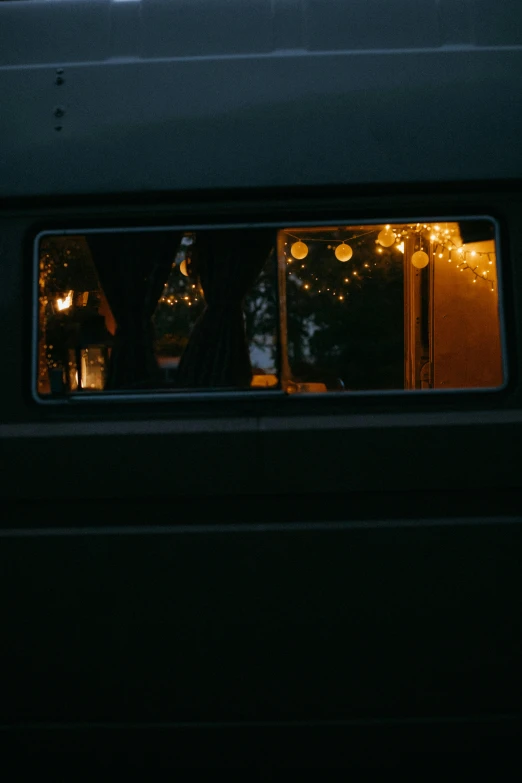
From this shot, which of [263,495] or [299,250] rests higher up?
[299,250]

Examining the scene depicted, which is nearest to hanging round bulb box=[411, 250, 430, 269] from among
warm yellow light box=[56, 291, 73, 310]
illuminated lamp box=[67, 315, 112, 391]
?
illuminated lamp box=[67, 315, 112, 391]

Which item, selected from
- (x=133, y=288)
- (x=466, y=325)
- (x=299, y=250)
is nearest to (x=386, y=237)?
(x=299, y=250)

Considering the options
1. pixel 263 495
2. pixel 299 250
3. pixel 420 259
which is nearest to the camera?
pixel 263 495

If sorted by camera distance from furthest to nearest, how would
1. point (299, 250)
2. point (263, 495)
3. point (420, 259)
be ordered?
point (420, 259)
point (299, 250)
point (263, 495)

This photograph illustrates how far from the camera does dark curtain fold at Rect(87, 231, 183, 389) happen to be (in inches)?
111

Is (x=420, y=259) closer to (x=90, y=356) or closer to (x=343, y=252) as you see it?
(x=343, y=252)

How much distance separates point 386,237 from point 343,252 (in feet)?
0.58

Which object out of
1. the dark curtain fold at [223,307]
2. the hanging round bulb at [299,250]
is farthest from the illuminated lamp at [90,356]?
the hanging round bulb at [299,250]

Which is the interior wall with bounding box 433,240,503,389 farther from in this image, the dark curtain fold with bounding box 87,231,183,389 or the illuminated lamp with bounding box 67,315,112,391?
the illuminated lamp with bounding box 67,315,112,391

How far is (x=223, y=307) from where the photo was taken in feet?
9.42

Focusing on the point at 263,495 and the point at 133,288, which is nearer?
the point at 263,495

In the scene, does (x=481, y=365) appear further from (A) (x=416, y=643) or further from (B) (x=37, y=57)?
(B) (x=37, y=57)

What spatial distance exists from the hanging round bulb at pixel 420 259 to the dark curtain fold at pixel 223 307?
0.59 meters

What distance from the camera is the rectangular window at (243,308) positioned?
281 centimetres
